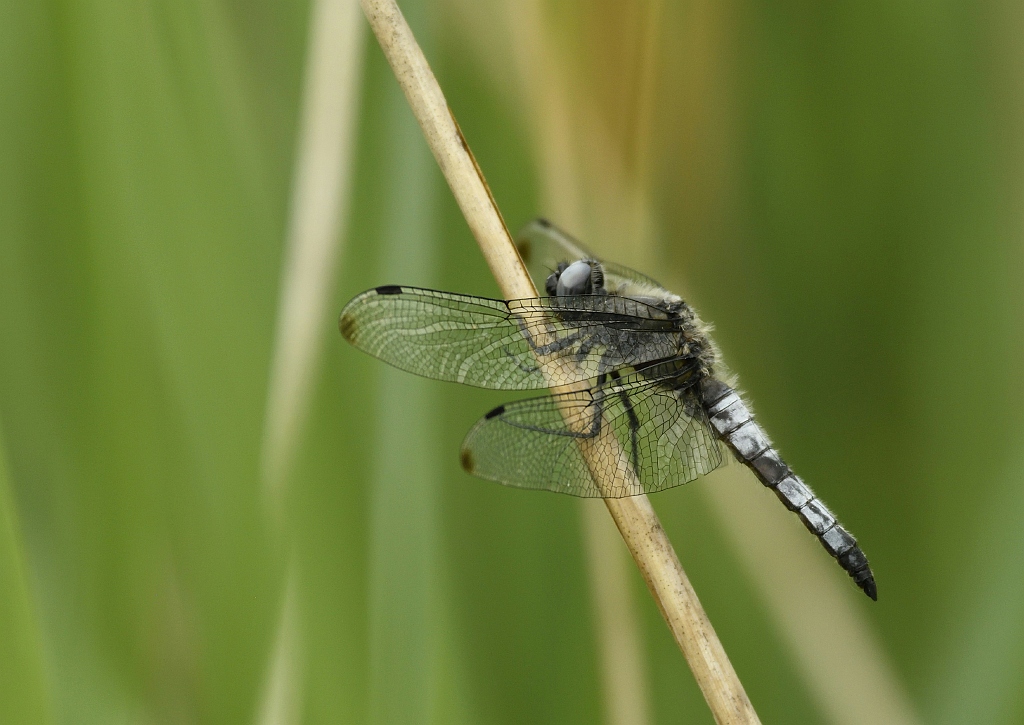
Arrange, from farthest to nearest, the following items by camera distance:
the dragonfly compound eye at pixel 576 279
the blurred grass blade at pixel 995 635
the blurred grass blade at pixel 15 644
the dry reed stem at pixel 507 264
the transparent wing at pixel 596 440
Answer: the dragonfly compound eye at pixel 576 279, the transparent wing at pixel 596 440, the blurred grass blade at pixel 995 635, the dry reed stem at pixel 507 264, the blurred grass blade at pixel 15 644

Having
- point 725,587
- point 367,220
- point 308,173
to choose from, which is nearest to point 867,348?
point 725,587

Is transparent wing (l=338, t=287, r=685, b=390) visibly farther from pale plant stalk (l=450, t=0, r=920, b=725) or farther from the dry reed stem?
pale plant stalk (l=450, t=0, r=920, b=725)

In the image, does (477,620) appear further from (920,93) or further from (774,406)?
(920,93)

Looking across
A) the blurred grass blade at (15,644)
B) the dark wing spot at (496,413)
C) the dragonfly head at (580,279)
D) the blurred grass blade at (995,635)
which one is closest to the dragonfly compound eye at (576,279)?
the dragonfly head at (580,279)

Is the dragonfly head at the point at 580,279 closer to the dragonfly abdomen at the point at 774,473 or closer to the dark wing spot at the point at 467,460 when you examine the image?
the dragonfly abdomen at the point at 774,473

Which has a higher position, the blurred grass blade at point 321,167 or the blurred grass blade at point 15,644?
the blurred grass blade at point 321,167

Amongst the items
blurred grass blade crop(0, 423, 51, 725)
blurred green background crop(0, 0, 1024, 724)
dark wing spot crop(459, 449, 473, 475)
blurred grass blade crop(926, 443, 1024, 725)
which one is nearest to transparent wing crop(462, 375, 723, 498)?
dark wing spot crop(459, 449, 473, 475)
